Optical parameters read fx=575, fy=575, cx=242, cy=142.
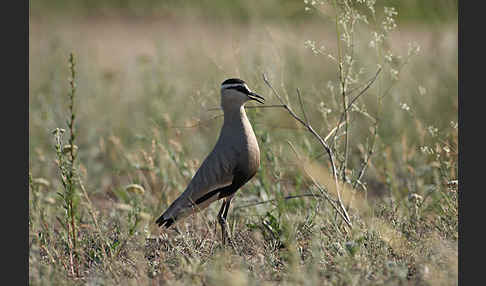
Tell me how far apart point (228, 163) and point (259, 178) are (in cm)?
111

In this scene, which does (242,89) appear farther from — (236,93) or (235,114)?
(235,114)

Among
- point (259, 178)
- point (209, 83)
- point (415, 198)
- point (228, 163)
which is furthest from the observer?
point (209, 83)

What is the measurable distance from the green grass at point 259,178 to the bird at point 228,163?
0.53 feet

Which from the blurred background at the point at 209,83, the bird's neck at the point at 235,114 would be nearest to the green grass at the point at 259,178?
the blurred background at the point at 209,83

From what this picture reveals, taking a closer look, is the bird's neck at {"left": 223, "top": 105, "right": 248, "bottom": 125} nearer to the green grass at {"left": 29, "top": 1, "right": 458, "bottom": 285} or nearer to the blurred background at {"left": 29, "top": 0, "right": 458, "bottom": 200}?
the green grass at {"left": 29, "top": 1, "right": 458, "bottom": 285}

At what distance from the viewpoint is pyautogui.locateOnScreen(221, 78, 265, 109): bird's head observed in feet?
11.7

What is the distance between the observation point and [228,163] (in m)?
3.51

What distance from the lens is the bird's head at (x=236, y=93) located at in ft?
11.7

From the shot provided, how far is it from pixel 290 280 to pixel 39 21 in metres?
10.0

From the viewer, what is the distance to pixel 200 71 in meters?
7.84

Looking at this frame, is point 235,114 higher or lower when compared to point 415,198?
higher

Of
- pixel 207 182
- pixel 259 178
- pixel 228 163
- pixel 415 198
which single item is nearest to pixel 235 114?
pixel 228 163

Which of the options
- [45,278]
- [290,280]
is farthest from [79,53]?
[290,280]

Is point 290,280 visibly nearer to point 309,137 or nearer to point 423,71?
point 309,137
